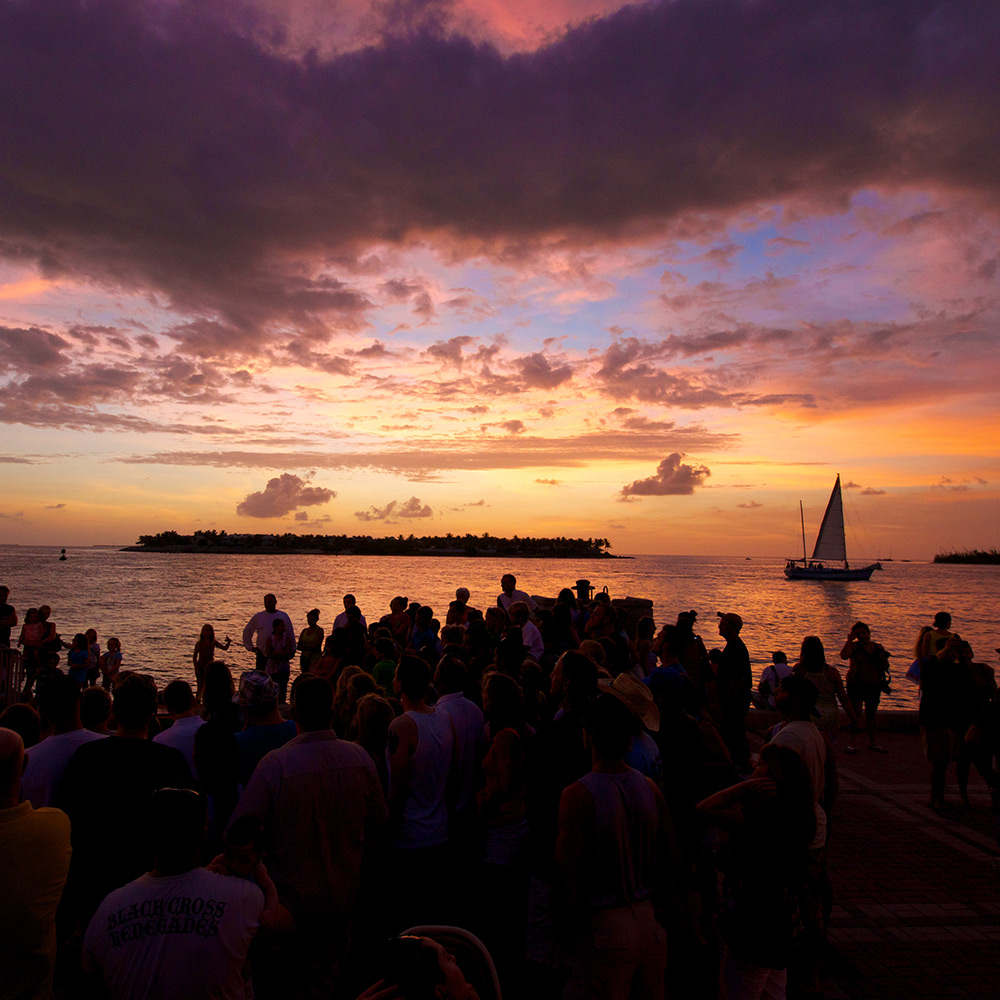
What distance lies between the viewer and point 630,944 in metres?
2.79

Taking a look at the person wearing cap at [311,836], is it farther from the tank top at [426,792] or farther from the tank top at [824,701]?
the tank top at [824,701]

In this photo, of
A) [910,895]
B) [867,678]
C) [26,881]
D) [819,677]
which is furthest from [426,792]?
[867,678]

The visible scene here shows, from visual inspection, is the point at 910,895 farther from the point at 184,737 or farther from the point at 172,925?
the point at 172,925

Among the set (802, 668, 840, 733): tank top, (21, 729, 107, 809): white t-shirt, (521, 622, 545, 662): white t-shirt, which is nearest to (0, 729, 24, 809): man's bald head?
(21, 729, 107, 809): white t-shirt

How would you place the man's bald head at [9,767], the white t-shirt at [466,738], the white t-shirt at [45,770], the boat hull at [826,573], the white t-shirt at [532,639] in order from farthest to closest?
the boat hull at [826,573] → the white t-shirt at [532,639] → the white t-shirt at [466,738] → the white t-shirt at [45,770] → the man's bald head at [9,767]

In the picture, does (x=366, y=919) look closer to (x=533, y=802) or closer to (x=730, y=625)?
(x=533, y=802)

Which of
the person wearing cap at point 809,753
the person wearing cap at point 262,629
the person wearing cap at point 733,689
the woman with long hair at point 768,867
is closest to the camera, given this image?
the woman with long hair at point 768,867

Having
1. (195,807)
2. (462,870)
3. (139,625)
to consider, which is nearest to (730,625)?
(462,870)

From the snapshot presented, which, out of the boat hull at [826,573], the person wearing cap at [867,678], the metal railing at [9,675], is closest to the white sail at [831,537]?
the boat hull at [826,573]

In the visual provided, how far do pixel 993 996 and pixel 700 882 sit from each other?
A: 2202 millimetres

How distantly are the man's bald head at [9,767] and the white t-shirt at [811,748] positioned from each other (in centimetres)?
355

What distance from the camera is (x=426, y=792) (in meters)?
4.08

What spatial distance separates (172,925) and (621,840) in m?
1.67

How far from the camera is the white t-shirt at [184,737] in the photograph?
3939 millimetres
